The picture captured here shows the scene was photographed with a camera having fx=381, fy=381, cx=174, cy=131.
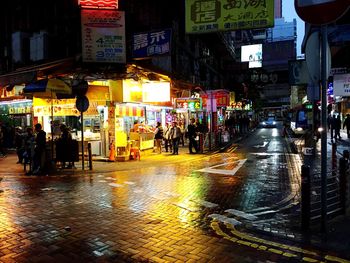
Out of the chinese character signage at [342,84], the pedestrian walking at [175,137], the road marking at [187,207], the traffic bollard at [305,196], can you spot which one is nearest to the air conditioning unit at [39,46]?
the pedestrian walking at [175,137]

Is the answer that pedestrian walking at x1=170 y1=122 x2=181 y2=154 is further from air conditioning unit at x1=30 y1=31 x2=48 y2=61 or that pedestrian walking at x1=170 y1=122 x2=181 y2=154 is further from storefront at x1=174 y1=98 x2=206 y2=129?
air conditioning unit at x1=30 y1=31 x2=48 y2=61

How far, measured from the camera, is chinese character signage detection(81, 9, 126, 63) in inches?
623

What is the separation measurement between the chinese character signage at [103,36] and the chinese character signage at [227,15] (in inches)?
242

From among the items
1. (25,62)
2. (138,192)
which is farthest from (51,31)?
(138,192)

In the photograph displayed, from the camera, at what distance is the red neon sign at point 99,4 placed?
1766 cm

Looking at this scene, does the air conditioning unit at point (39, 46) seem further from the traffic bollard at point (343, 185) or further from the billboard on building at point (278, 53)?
the billboard on building at point (278, 53)

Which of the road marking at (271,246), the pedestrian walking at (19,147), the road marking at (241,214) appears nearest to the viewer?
the road marking at (271,246)

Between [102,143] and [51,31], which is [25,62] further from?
[102,143]

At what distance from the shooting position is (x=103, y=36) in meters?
16.0

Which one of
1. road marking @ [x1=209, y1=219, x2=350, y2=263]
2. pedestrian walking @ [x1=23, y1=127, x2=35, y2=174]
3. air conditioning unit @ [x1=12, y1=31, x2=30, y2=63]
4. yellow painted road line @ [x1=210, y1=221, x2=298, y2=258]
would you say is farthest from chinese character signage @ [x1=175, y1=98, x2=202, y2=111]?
road marking @ [x1=209, y1=219, x2=350, y2=263]

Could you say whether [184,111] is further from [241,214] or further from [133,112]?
[241,214]

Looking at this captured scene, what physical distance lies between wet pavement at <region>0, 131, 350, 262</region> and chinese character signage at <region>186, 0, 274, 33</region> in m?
4.39

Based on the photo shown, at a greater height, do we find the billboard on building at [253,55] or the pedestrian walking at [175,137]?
the billboard on building at [253,55]

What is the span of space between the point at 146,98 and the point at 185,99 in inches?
226
